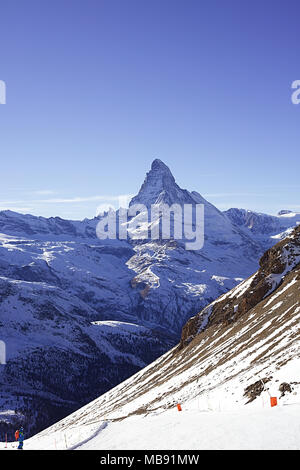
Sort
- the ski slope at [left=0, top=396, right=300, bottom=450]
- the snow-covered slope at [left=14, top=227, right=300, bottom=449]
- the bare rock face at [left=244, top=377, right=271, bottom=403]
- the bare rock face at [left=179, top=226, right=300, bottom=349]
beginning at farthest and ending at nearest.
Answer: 1. the bare rock face at [left=179, top=226, right=300, bottom=349]
2. the bare rock face at [left=244, top=377, right=271, bottom=403]
3. the snow-covered slope at [left=14, top=227, right=300, bottom=449]
4. the ski slope at [left=0, top=396, right=300, bottom=450]

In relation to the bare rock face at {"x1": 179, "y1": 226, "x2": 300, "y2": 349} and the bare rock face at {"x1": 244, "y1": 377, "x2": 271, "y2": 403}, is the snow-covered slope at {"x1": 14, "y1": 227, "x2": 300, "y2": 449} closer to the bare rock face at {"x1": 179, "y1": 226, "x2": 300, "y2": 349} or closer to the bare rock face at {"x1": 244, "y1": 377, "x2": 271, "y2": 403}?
the bare rock face at {"x1": 244, "y1": 377, "x2": 271, "y2": 403}

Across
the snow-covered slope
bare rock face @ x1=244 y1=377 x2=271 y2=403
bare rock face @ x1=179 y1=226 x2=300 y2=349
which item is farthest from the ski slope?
bare rock face @ x1=179 y1=226 x2=300 y2=349

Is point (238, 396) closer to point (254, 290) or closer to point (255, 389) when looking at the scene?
point (255, 389)

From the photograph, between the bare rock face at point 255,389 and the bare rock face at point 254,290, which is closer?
the bare rock face at point 255,389

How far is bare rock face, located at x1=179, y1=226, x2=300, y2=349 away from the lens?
11062 cm

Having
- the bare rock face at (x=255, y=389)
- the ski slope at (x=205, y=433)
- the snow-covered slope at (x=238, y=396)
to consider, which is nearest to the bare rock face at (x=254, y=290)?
the snow-covered slope at (x=238, y=396)

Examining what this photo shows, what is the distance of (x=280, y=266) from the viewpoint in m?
114

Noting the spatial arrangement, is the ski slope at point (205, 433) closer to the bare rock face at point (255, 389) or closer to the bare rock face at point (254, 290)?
the bare rock face at point (255, 389)

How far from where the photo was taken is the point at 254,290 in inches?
4471

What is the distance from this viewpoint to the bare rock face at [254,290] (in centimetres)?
11062

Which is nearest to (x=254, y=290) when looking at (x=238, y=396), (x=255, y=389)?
(x=238, y=396)

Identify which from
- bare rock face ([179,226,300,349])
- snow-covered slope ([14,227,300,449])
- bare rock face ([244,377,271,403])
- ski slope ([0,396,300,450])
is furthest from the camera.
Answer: bare rock face ([179,226,300,349])
